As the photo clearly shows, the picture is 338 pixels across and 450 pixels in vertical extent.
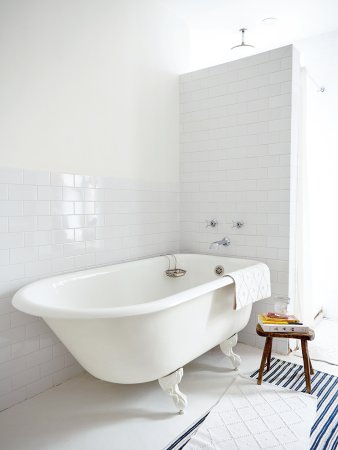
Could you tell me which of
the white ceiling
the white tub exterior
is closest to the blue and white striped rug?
the white tub exterior

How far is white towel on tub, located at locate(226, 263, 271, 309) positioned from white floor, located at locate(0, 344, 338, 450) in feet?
1.82

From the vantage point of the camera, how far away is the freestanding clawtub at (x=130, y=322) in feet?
5.36

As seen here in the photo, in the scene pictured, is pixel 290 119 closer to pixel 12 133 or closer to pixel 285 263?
pixel 285 263

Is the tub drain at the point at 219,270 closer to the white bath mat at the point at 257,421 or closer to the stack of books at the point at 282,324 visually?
the stack of books at the point at 282,324

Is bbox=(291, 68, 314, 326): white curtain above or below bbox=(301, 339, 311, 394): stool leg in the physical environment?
above

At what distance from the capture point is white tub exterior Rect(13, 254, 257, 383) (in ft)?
5.35

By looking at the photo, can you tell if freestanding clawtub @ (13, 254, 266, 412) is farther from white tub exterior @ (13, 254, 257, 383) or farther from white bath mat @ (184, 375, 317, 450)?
white bath mat @ (184, 375, 317, 450)

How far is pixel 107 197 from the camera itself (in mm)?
2670

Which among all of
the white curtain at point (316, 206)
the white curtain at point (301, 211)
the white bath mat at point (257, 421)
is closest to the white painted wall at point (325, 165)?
the white curtain at point (316, 206)

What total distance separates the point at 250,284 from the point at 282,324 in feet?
1.04

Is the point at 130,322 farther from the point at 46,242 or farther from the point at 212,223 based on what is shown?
the point at 212,223

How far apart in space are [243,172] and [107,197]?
3.91 feet

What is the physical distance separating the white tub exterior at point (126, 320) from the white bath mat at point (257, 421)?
334mm

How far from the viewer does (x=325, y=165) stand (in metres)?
3.60
